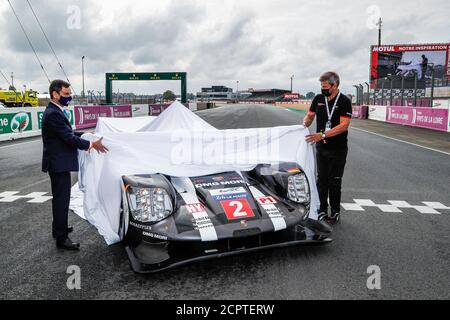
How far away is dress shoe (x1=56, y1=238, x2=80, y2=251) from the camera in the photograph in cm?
378

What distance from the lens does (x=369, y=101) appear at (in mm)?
31047

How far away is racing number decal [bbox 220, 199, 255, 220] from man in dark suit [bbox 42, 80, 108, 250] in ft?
4.51

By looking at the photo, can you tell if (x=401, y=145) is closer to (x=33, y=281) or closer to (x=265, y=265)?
(x=265, y=265)

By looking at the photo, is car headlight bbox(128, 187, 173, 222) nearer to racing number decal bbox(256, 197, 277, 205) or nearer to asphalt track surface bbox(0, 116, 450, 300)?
asphalt track surface bbox(0, 116, 450, 300)

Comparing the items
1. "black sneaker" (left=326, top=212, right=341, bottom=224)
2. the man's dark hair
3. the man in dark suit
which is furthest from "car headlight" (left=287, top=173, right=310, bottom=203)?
the man's dark hair

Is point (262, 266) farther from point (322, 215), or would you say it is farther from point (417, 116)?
point (417, 116)

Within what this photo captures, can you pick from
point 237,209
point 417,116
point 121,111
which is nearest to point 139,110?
point 121,111

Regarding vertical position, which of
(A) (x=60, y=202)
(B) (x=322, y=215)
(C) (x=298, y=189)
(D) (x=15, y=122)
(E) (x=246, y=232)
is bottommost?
(B) (x=322, y=215)

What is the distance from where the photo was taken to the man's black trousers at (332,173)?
4.68m

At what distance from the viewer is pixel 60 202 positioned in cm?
387

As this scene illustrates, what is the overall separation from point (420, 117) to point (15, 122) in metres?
19.0

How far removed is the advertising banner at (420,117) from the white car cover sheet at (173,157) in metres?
15.8

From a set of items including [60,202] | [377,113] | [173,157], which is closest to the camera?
[60,202]
